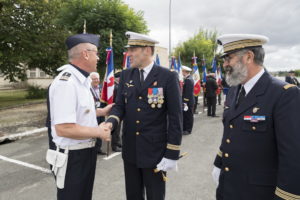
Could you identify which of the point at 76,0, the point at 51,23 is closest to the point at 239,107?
the point at 76,0

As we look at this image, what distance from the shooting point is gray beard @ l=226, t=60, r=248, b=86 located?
1.77m

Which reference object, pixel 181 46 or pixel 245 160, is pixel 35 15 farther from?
pixel 181 46

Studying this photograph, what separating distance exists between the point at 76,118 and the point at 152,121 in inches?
32.0

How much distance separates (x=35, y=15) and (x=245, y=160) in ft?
49.0

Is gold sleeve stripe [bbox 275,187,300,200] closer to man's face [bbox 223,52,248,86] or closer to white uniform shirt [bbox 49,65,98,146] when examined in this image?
man's face [bbox 223,52,248,86]

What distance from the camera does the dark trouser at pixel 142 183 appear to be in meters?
2.47

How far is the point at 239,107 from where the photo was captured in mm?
1793

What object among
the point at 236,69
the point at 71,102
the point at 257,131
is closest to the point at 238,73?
the point at 236,69

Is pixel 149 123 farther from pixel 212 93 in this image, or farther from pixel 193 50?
pixel 193 50

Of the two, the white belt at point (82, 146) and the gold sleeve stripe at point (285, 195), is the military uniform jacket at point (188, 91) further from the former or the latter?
the gold sleeve stripe at point (285, 195)

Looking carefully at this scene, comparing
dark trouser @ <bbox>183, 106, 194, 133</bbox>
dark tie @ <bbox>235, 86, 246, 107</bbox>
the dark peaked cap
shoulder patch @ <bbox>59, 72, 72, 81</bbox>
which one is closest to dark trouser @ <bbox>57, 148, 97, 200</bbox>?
shoulder patch @ <bbox>59, 72, 72, 81</bbox>

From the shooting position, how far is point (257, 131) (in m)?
1.65

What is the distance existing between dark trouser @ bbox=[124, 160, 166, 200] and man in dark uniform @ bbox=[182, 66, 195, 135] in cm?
469

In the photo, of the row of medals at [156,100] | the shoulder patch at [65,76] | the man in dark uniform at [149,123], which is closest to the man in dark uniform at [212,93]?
the man in dark uniform at [149,123]
